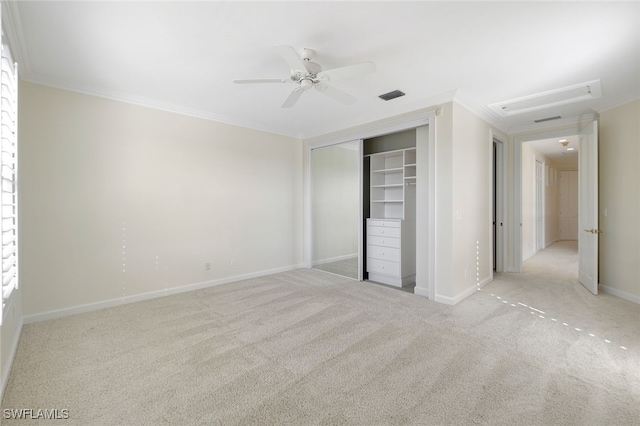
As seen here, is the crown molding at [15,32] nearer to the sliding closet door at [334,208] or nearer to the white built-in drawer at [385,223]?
the sliding closet door at [334,208]

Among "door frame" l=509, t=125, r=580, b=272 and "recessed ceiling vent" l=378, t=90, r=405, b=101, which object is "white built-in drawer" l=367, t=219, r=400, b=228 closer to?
"recessed ceiling vent" l=378, t=90, r=405, b=101

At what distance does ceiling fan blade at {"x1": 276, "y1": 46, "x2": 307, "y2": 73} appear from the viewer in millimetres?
2188

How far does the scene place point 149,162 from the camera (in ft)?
12.6

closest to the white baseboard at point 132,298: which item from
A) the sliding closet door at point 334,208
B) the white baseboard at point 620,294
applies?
the sliding closet door at point 334,208

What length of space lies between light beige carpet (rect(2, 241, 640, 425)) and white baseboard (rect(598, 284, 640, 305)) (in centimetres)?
12

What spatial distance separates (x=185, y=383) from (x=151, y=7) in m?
2.65

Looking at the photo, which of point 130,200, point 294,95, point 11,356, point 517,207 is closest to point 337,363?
point 294,95

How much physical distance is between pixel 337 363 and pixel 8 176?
273cm

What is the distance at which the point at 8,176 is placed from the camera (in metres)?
2.03

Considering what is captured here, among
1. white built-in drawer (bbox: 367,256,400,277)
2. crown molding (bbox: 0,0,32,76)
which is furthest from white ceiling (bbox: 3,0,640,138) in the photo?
white built-in drawer (bbox: 367,256,400,277)

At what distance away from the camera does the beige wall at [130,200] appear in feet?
10.3

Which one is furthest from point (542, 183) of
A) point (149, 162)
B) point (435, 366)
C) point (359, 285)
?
point (149, 162)

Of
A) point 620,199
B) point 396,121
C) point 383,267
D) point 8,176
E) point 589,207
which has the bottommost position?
point 383,267

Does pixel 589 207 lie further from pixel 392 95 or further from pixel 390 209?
pixel 392 95
